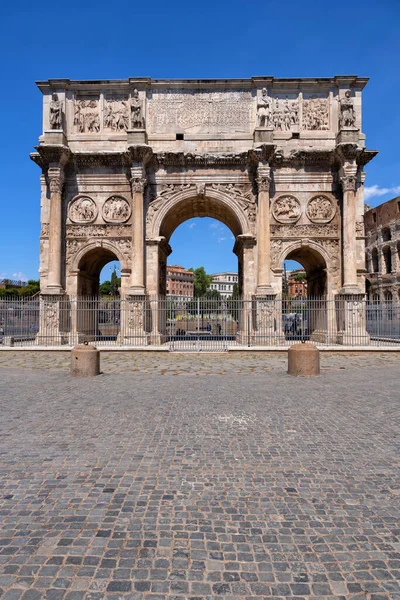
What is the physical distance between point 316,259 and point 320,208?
9.14 ft

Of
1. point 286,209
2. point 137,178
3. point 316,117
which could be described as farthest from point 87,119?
point 316,117

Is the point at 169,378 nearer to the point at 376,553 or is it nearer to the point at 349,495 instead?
the point at 349,495

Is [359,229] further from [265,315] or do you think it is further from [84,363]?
[84,363]

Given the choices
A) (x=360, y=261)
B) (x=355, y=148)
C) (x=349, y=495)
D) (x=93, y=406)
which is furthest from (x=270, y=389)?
(x=355, y=148)

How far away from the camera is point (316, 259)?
20250 millimetres

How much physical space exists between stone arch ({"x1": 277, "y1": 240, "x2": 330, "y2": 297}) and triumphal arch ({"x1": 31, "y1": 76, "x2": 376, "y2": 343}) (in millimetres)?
71

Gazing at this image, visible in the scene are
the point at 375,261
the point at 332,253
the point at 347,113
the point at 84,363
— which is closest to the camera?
the point at 84,363

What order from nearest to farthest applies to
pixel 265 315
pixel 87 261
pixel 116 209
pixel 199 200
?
pixel 265 315
pixel 116 209
pixel 199 200
pixel 87 261

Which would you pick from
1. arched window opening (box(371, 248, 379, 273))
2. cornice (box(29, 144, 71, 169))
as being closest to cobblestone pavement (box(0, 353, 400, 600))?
cornice (box(29, 144, 71, 169))

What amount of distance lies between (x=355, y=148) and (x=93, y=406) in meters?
17.0

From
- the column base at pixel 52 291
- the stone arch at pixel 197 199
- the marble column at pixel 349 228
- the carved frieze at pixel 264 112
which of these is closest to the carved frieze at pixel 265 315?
the marble column at pixel 349 228

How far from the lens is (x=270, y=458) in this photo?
3996 millimetres

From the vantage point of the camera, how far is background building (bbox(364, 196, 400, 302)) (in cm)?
3662

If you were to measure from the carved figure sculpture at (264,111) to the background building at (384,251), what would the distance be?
23.8 m
